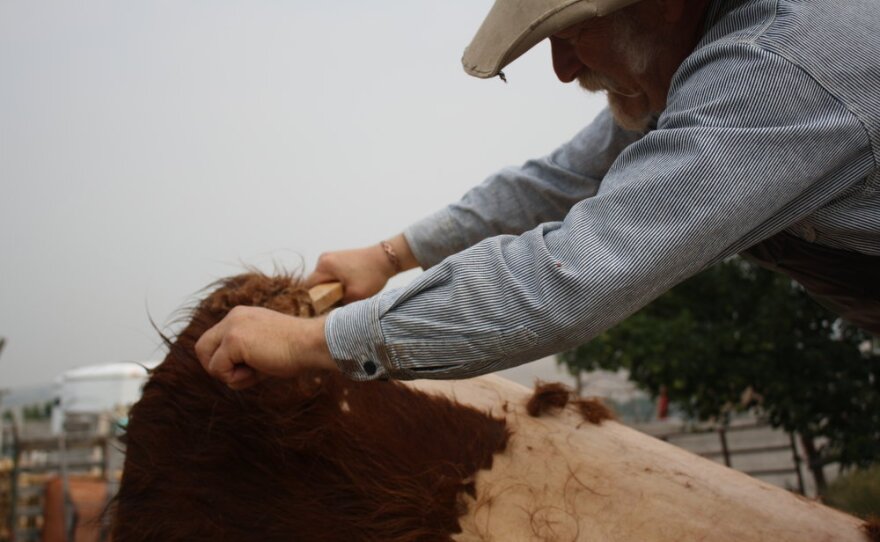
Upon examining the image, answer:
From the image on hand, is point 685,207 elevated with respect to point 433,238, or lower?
elevated

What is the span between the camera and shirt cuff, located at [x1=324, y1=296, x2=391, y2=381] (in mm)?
1179

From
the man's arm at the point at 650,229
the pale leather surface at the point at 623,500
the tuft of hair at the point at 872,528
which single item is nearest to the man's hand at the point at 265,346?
the man's arm at the point at 650,229

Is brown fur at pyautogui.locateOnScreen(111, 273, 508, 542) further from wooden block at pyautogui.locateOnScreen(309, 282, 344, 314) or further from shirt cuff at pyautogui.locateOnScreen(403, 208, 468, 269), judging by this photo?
shirt cuff at pyautogui.locateOnScreen(403, 208, 468, 269)

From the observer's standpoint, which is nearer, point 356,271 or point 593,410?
point 593,410

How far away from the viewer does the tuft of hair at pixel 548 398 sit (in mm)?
1739

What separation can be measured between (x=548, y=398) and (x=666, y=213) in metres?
0.75

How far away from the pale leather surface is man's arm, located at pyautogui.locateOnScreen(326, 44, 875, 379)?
372mm

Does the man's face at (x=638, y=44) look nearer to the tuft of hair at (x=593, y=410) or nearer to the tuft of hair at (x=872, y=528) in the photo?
the tuft of hair at (x=593, y=410)

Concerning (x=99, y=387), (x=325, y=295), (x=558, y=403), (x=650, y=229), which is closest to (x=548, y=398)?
(x=558, y=403)

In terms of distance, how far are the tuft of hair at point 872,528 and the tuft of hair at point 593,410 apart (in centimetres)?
52

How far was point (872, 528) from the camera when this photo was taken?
1.39 m

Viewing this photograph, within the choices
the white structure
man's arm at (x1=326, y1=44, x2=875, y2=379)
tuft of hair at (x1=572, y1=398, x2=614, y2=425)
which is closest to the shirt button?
man's arm at (x1=326, y1=44, x2=875, y2=379)

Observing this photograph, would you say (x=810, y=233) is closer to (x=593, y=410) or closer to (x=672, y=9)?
(x=672, y=9)

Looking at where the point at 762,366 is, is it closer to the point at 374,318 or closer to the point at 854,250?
the point at 854,250
